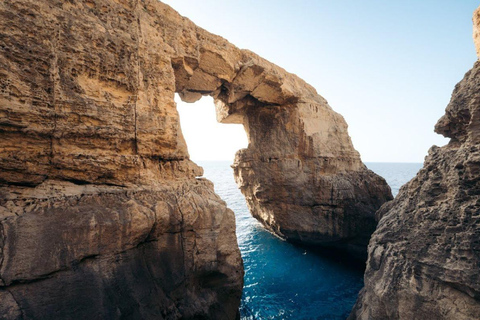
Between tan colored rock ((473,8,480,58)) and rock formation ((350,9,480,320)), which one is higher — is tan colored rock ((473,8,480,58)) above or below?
above

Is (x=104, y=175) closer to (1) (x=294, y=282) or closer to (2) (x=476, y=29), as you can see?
(1) (x=294, y=282)

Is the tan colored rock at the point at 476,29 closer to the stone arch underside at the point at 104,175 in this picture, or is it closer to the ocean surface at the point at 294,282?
the stone arch underside at the point at 104,175

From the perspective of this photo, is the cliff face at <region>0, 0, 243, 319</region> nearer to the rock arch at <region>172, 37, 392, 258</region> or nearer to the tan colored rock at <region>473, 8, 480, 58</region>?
the rock arch at <region>172, 37, 392, 258</region>

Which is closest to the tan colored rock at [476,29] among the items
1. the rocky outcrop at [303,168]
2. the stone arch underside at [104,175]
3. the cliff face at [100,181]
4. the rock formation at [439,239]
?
the rock formation at [439,239]

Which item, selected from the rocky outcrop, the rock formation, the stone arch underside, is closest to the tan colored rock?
the rock formation

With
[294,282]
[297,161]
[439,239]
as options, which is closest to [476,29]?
[439,239]

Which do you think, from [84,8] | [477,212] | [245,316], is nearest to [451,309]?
[477,212]
